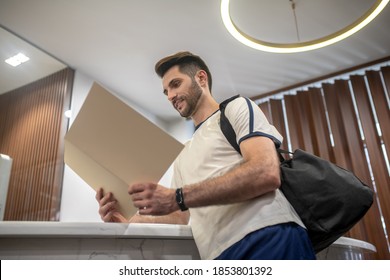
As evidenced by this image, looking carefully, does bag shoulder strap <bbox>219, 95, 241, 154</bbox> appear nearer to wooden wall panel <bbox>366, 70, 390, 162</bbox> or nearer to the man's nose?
the man's nose

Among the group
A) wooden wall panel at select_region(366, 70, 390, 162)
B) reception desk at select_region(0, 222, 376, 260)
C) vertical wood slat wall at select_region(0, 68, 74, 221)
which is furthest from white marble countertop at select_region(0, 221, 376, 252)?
wooden wall panel at select_region(366, 70, 390, 162)

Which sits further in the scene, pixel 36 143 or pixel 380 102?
pixel 380 102

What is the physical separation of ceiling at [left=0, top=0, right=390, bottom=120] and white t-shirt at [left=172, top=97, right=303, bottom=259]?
77.3 inches

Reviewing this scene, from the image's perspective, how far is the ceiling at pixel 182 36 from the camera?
2.67 m

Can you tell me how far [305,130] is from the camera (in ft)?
11.8

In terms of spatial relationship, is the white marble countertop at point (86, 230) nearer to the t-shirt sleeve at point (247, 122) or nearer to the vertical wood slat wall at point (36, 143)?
the t-shirt sleeve at point (247, 122)

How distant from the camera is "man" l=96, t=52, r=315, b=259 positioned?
2.58 feet


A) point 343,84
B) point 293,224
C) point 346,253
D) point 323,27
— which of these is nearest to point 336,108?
point 343,84

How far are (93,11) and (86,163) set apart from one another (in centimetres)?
221

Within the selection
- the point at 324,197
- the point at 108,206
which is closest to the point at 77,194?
the point at 108,206

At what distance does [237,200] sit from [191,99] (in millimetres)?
564

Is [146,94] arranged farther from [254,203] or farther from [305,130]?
[254,203]

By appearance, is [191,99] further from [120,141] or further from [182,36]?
[182,36]

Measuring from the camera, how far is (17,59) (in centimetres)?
303
